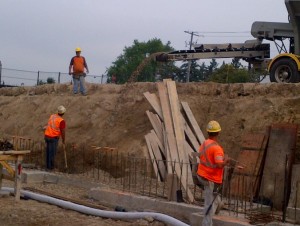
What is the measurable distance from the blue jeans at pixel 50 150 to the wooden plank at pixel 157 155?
2366 mm

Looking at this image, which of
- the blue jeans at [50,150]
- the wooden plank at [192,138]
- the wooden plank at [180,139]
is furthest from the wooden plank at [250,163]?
the blue jeans at [50,150]

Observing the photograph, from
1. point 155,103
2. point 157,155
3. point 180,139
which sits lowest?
point 157,155

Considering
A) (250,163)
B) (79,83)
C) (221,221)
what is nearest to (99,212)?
(221,221)

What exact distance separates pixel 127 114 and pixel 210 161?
6.92 m

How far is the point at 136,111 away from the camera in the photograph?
13500mm

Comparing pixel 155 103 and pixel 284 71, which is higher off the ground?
pixel 284 71

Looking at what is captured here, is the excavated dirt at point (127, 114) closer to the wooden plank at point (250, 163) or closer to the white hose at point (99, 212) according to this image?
the white hose at point (99, 212)

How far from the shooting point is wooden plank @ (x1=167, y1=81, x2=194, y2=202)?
371 inches

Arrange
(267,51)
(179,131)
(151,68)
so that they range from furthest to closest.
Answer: (151,68), (267,51), (179,131)

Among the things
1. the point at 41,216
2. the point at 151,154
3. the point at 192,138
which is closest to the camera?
the point at 41,216

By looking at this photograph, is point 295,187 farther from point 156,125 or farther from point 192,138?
point 156,125

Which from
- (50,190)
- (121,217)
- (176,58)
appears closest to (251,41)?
(176,58)

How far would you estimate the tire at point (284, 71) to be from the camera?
13.4 meters

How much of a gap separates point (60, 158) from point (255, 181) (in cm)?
576
